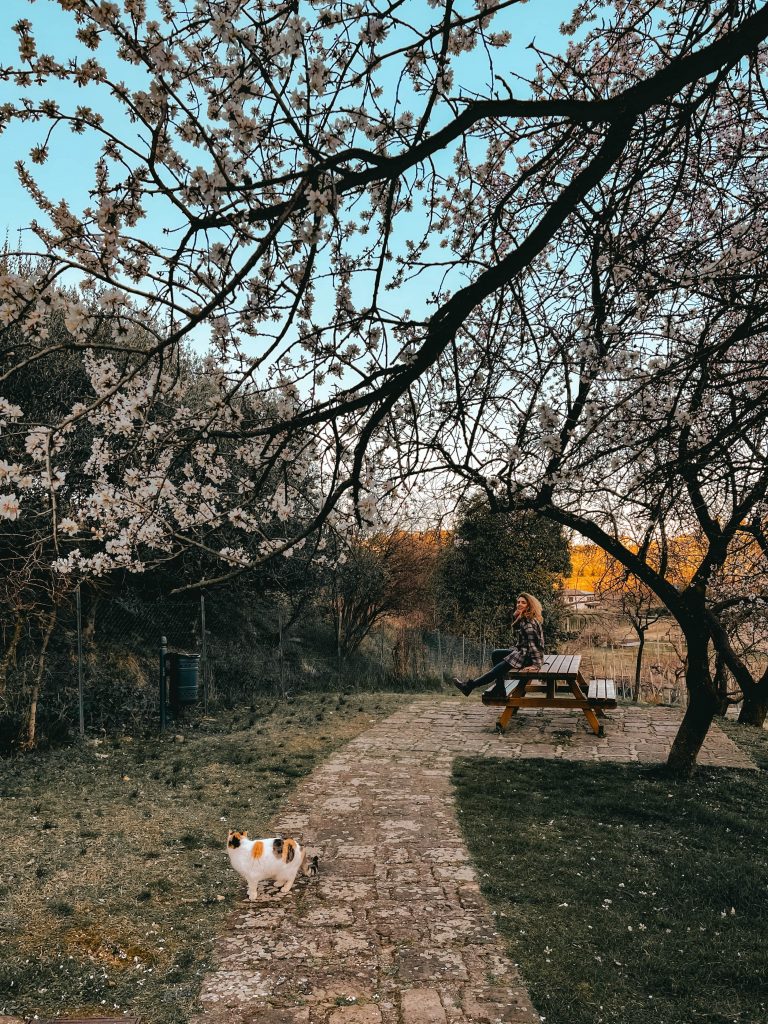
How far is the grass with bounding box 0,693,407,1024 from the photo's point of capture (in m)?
3.46

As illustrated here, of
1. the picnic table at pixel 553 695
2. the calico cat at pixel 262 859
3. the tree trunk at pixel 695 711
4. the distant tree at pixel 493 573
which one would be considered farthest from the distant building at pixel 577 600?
the calico cat at pixel 262 859

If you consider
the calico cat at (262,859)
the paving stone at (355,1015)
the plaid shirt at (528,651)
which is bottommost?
the paving stone at (355,1015)

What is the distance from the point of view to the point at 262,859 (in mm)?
4395

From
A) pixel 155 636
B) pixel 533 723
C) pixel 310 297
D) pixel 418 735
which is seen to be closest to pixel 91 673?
pixel 155 636

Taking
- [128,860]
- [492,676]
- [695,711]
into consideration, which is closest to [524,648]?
[492,676]

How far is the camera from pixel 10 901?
14.1 feet

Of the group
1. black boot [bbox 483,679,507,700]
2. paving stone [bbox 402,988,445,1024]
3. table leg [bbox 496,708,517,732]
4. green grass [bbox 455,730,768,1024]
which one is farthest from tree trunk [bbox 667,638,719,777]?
paving stone [bbox 402,988,445,1024]

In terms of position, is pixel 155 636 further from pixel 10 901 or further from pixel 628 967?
pixel 628 967

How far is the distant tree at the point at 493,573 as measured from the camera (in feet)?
56.3

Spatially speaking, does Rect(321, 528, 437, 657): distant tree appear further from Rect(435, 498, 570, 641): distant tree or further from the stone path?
the stone path

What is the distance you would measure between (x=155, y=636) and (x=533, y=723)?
6.36 meters

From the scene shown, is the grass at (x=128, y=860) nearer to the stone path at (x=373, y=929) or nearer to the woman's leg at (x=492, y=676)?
the stone path at (x=373, y=929)

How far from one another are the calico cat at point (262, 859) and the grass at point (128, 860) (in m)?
0.20

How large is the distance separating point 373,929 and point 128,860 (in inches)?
74.1
